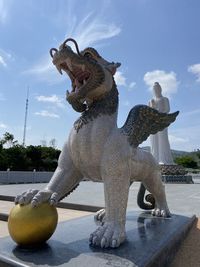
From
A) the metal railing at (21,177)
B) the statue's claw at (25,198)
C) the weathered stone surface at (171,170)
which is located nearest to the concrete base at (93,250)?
the statue's claw at (25,198)

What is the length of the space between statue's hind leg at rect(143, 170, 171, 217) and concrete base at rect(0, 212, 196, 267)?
1.37ft

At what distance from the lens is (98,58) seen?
2.61 metres

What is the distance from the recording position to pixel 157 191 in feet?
11.0

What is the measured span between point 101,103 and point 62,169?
710 mm

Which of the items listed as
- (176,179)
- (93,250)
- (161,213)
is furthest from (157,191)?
(176,179)

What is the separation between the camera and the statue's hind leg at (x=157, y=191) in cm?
323

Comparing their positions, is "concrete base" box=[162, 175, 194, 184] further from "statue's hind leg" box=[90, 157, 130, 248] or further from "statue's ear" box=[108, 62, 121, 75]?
"statue's hind leg" box=[90, 157, 130, 248]

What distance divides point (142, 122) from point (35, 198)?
125 centimetres

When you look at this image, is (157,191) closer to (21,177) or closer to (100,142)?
(100,142)

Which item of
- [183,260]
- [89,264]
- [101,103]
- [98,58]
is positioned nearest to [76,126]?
[101,103]

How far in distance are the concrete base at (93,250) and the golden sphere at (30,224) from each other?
0.07 metres

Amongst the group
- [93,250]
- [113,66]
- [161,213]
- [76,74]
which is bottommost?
[93,250]

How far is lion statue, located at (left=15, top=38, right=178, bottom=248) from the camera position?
226cm

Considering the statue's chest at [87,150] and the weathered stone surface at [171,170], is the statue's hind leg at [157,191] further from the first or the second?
the weathered stone surface at [171,170]
